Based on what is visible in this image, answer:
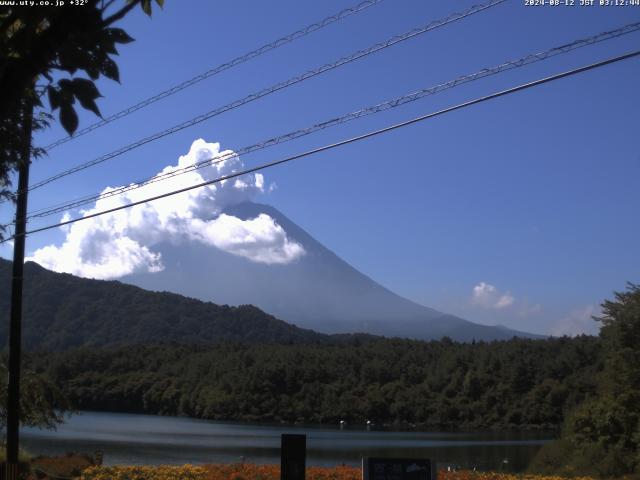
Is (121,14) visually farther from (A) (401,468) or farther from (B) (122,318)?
(B) (122,318)

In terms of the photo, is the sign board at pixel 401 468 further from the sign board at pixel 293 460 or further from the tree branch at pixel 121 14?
the tree branch at pixel 121 14

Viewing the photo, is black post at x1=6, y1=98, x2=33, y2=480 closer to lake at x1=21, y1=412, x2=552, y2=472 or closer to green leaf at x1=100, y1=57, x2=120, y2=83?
lake at x1=21, y1=412, x2=552, y2=472

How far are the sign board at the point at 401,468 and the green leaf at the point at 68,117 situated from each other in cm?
699

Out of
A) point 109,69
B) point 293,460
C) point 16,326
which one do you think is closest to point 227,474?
point 16,326

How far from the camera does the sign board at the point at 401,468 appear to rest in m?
9.73

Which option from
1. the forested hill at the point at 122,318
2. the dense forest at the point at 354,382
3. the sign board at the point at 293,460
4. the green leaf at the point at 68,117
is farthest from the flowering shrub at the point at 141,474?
the forested hill at the point at 122,318

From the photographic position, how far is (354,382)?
7600 centimetres

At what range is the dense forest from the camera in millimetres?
64875

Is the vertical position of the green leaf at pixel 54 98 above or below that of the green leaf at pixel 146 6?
below

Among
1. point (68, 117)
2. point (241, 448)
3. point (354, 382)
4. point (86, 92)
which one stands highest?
point (86, 92)

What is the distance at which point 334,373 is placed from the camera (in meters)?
77.1

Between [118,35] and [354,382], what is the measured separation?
73761 mm

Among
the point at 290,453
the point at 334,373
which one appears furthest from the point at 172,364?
the point at 290,453

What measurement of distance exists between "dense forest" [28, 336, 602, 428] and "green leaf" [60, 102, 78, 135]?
189 feet
